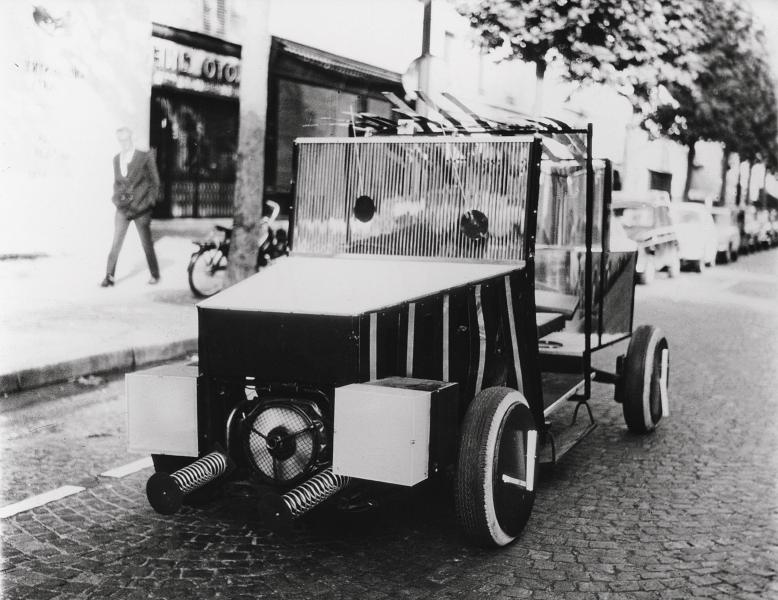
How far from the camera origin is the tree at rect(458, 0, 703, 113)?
11.5m

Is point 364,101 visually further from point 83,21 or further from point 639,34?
point 83,21

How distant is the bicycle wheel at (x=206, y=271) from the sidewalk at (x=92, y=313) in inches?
6.3

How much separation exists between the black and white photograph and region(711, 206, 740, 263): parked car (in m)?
11.9

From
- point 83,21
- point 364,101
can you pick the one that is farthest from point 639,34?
point 83,21

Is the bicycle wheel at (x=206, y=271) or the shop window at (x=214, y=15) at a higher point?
the shop window at (x=214, y=15)

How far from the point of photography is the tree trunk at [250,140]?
34.6ft

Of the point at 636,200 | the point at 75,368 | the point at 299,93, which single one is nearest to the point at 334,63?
the point at 299,93

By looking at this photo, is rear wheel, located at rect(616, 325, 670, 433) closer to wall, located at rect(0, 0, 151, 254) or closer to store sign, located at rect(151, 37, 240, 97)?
wall, located at rect(0, 0, 151, 254)

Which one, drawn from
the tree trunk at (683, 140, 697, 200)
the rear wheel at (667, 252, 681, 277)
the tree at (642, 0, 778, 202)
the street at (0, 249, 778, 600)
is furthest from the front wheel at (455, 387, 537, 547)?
the tree trunk at (683, 140, 697, 200)

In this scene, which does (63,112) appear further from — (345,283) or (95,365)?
(345,283)

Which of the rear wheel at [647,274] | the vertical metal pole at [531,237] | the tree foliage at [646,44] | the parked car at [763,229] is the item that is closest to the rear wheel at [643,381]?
the vertical metal pole at [531,237]

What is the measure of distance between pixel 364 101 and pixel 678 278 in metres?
7.96

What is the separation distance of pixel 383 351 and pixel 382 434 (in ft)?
1.62

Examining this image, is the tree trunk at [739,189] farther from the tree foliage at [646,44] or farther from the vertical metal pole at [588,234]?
the vertical metal pole at [588,234]
